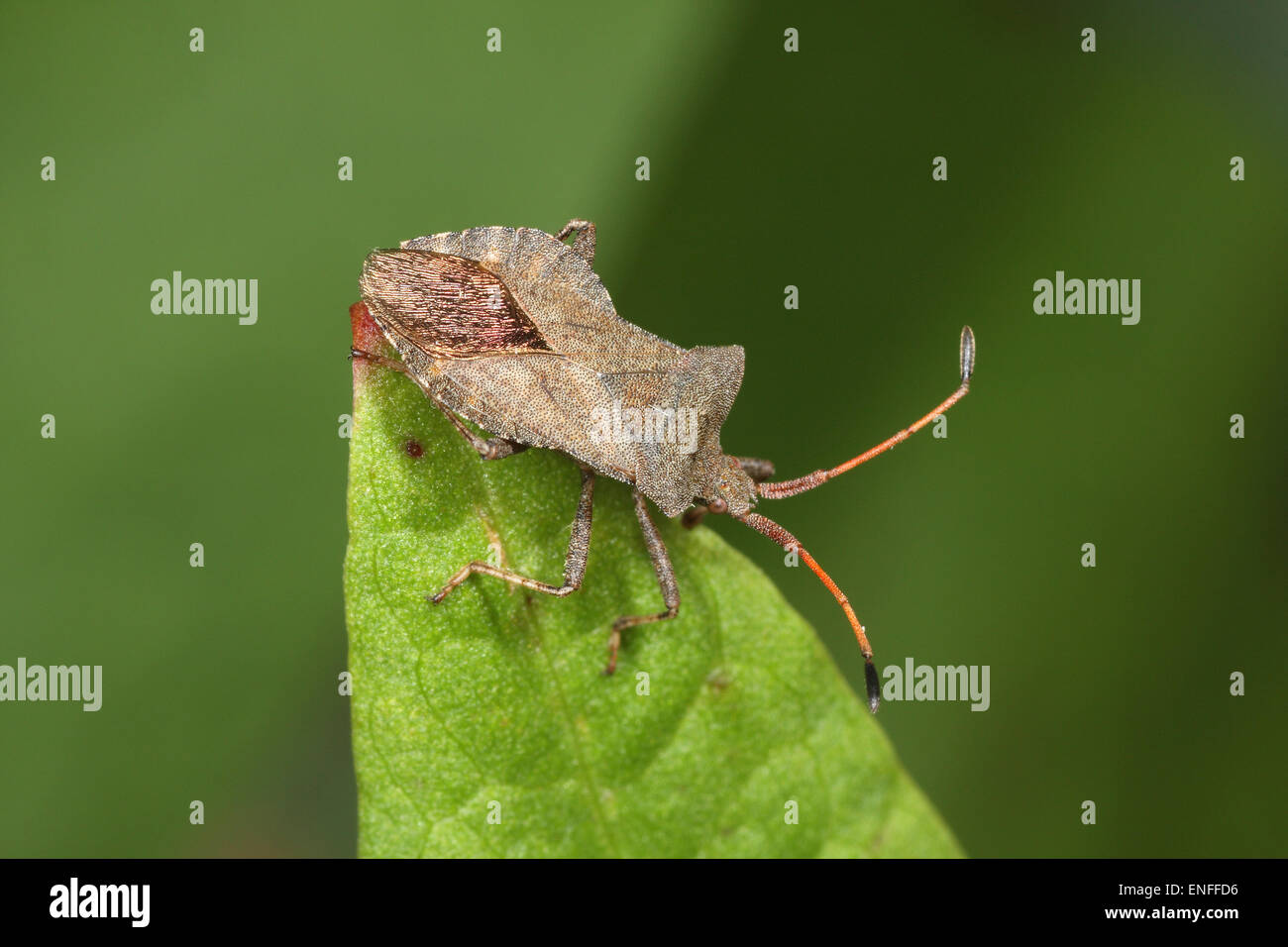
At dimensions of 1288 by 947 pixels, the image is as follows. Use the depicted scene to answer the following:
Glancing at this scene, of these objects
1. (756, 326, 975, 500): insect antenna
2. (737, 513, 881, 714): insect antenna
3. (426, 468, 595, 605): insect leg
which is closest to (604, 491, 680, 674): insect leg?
(426, 468, 595, 605): insect leg

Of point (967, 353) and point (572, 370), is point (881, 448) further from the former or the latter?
point (572, 370)

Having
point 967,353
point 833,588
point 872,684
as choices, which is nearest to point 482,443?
point 833,588

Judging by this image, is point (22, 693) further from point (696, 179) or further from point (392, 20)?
point (696, 179)

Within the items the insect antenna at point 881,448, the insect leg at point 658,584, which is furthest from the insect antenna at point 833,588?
the insect leg at point 658,584

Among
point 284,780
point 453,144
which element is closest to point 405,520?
point 453,144

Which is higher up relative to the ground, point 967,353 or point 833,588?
point 967,353

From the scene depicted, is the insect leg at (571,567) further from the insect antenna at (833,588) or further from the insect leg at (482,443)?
the insect antenna at (833,588)

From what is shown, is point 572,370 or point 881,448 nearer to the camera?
point 572,370
